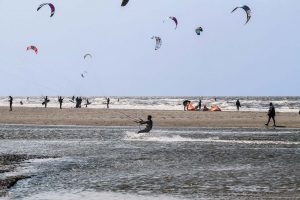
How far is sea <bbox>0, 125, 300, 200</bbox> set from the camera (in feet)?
38.3

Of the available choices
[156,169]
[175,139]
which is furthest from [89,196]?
[175,139]

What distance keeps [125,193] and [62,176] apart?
3286 millimetres

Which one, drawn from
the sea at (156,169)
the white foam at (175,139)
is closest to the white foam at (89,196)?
the sea at (156,169)

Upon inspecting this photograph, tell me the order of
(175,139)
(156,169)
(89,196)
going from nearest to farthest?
(89,196), (156,169), (175,139)

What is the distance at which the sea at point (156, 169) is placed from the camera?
11664 mm

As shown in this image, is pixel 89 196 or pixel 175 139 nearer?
pixel 89 196

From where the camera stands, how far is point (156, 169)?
15656mm

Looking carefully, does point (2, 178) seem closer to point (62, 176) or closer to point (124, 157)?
point (62, 176)

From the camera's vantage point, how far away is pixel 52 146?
2320 cm

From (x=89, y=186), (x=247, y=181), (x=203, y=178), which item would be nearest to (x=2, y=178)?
(x=89, y=186)

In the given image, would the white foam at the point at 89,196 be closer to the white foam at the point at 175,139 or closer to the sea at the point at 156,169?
the sea at the point at 156,169

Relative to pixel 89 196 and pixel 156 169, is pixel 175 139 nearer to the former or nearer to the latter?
pixel 156 169

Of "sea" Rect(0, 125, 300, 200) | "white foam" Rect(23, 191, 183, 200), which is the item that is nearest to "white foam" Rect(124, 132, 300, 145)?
"sea" Rect(0, 125, 300, 200)

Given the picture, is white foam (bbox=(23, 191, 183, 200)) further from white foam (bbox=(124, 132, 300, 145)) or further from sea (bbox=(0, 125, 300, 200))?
white foam (bbox=(124, 132, 300, 145))
